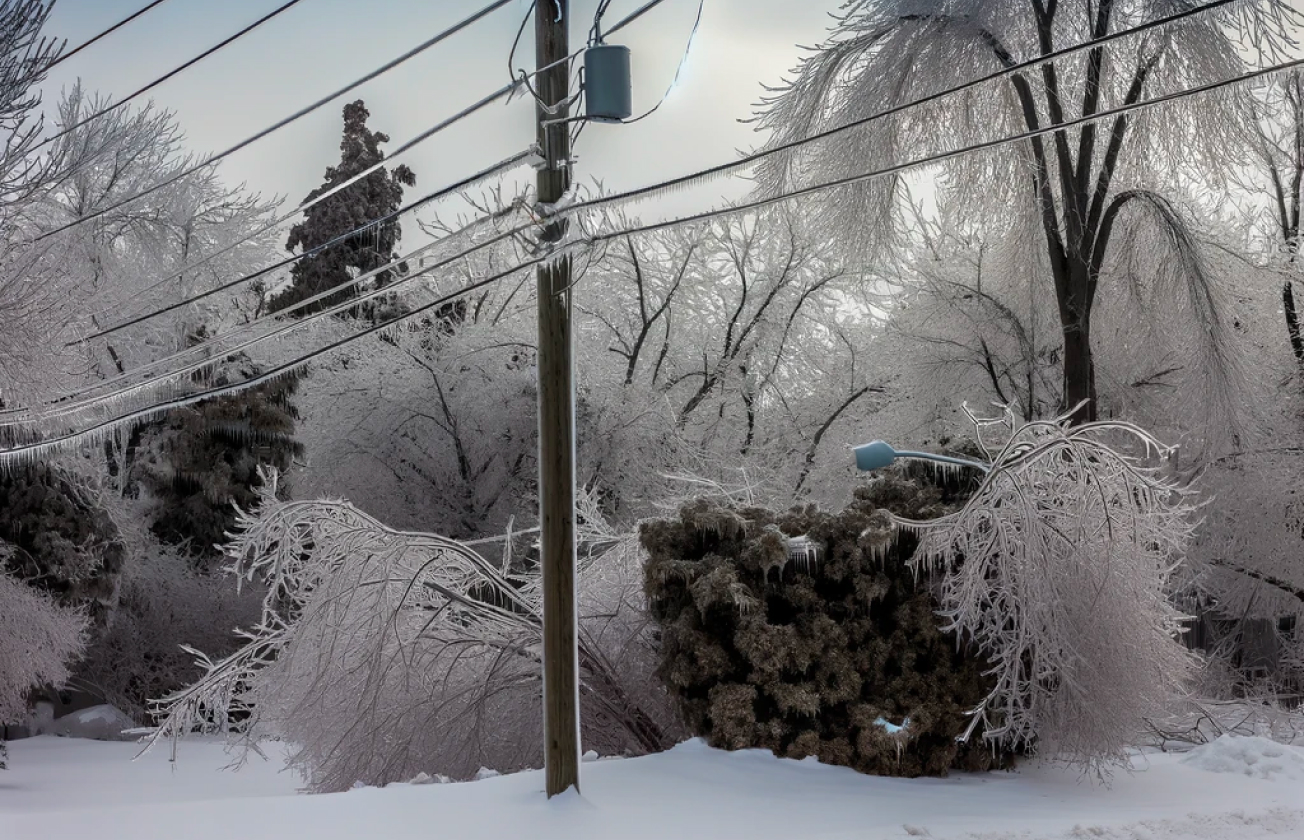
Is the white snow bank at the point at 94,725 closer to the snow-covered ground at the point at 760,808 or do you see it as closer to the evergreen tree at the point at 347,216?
the evergreen tree at the point at 347,216

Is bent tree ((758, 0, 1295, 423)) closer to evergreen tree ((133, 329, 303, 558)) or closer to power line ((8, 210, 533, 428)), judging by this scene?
power line ((8, 210, 533, 428))

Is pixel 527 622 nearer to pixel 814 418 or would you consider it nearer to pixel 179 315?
pixel 814 418

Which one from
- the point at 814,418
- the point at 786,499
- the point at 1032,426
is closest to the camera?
the point at 1032,426

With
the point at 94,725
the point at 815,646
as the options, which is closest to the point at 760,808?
the point at 815,646

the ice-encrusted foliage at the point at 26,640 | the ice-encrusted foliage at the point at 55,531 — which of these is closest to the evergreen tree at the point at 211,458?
the ice-encrusted foliage at the point at 55,531

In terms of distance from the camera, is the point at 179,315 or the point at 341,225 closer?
the point at 179,315

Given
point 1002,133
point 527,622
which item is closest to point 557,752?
point 527,622

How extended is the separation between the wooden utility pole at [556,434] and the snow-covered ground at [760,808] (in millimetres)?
508

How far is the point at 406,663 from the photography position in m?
10.6

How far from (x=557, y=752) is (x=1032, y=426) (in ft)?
16.1

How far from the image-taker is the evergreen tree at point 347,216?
3048cm

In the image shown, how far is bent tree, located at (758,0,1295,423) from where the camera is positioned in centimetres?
1653

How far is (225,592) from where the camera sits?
925 inches

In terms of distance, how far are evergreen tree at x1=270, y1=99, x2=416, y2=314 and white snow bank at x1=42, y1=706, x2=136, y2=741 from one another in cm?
1065
